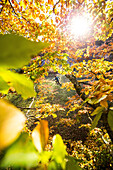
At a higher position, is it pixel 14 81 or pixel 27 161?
pixel 14 81

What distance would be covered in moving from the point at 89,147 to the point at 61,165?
4338mm

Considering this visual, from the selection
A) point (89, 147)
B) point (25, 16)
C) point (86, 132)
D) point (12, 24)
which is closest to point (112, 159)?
point (89, 147)

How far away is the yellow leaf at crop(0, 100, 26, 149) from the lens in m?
0.09

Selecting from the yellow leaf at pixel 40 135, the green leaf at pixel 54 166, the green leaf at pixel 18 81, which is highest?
the green leaf at pixel 18 81

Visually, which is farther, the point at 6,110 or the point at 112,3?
the point at 112,3

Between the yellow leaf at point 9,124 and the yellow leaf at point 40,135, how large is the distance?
0.20 feet

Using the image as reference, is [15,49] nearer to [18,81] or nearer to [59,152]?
[18,81]

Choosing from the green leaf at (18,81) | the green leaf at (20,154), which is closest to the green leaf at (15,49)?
the green leaf at (18,81)

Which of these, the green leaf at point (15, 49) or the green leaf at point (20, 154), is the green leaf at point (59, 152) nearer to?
the green leaf at point (20, 154)

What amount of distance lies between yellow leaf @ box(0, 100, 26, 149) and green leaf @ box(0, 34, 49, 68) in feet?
0.24

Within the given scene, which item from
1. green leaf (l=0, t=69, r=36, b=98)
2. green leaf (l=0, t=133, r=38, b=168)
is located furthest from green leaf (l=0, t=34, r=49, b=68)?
green leaf (l=0, t=133, r=38, b=168)

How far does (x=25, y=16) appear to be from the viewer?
254cm

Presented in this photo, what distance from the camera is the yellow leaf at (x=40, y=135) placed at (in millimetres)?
155

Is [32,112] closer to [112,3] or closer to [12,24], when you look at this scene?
[12,24]
